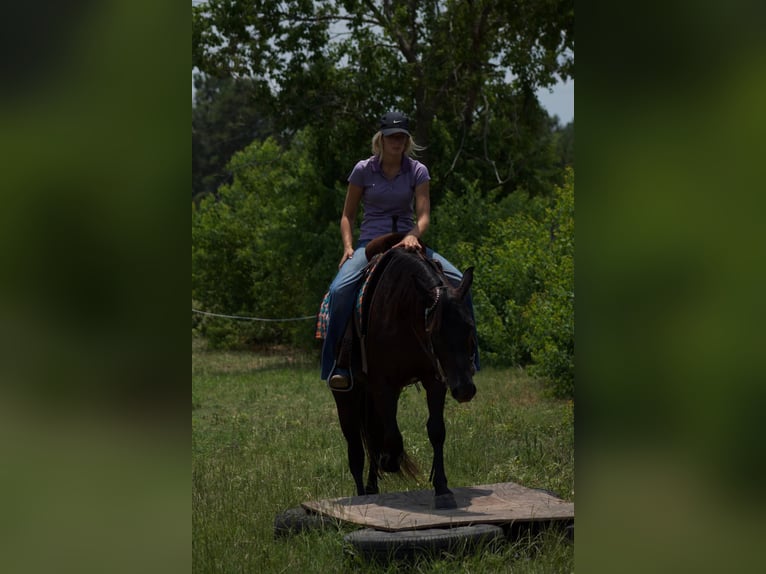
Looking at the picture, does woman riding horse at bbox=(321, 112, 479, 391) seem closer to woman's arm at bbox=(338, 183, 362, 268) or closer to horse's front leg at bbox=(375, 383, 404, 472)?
woman's arm at bbox=(338, 183, 362, 268)

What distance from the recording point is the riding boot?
6.34 meters

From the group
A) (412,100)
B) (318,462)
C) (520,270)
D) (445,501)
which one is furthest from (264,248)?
(445,501)

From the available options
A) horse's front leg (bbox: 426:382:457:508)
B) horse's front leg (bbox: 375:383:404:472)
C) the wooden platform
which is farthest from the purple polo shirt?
the wooden platform

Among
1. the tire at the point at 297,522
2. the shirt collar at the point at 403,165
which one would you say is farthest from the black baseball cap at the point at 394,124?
the tire at the point at 297,522

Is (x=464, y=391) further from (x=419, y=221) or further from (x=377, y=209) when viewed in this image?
(x=377, y=209)

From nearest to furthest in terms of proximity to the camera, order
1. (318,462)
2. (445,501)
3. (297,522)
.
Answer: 1. (297,522)
2. (445,501)
3. (318,462)

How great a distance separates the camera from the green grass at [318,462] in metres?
5.08

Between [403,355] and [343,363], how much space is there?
17.6 inches

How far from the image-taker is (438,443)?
239 inches

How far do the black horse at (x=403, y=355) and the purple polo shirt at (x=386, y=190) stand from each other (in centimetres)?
30

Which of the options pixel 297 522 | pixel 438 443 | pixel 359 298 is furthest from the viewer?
pixel 359 298

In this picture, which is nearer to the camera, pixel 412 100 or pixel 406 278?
pixel 406 278
